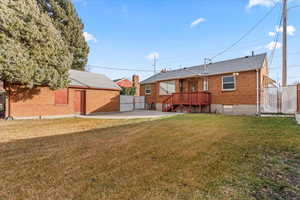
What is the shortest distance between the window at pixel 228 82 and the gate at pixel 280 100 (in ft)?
7.13

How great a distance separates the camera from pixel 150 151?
370cm

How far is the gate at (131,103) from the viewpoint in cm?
1720

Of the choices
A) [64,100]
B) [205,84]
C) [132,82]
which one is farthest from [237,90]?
[132,82]

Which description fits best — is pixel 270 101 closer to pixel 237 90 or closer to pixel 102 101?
pixel 237 90

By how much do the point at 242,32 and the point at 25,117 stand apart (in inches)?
733

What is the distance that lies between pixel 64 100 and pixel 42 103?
149cm

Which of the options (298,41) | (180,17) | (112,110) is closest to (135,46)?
(180,17)

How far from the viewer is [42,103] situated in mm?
11070

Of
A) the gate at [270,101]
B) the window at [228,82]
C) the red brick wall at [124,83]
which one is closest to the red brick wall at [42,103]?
the window at [228,82]

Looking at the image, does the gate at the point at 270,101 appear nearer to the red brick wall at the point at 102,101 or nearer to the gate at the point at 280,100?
the gate at the point at 280,100

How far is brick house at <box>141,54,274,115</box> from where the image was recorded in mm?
11164

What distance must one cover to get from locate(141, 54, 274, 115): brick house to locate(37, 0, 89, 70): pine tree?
50.5 feet

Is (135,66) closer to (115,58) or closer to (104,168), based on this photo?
(115,58)

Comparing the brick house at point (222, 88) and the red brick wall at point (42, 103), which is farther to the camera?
the brick house at point (222, 88)
